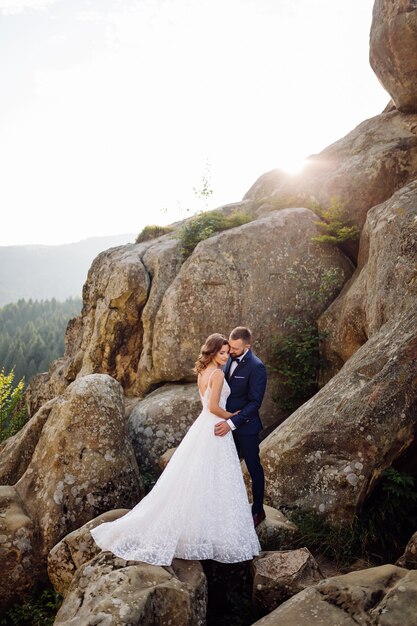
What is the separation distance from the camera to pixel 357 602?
4.50 metres

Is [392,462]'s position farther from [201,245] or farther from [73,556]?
[201,245]

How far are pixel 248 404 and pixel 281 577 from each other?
240 centimetres

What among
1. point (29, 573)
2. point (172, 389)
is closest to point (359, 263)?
point (172, 389)

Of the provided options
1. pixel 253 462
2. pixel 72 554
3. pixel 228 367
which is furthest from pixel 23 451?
Result: pixel 253 462

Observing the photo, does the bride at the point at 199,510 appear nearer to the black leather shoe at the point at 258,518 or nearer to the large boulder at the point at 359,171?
the black leather shoe at the point at 258,518

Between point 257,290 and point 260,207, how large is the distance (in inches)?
176

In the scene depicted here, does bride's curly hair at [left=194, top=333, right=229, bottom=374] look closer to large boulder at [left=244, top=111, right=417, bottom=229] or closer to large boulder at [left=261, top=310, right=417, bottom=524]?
large boulder at [left=261, top=310, right=417, bottom=524]

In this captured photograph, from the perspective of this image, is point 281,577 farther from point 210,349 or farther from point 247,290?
point 247,290

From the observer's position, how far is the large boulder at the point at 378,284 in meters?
9.25

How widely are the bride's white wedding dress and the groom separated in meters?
0.43

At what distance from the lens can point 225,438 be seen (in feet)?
21.9

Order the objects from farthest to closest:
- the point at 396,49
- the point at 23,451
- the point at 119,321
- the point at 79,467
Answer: the point at 119,321
the point at 396,49
the point at 23,451
the point at 79,467

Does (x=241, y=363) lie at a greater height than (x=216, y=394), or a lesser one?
greater

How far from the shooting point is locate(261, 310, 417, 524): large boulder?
7.50 metres
